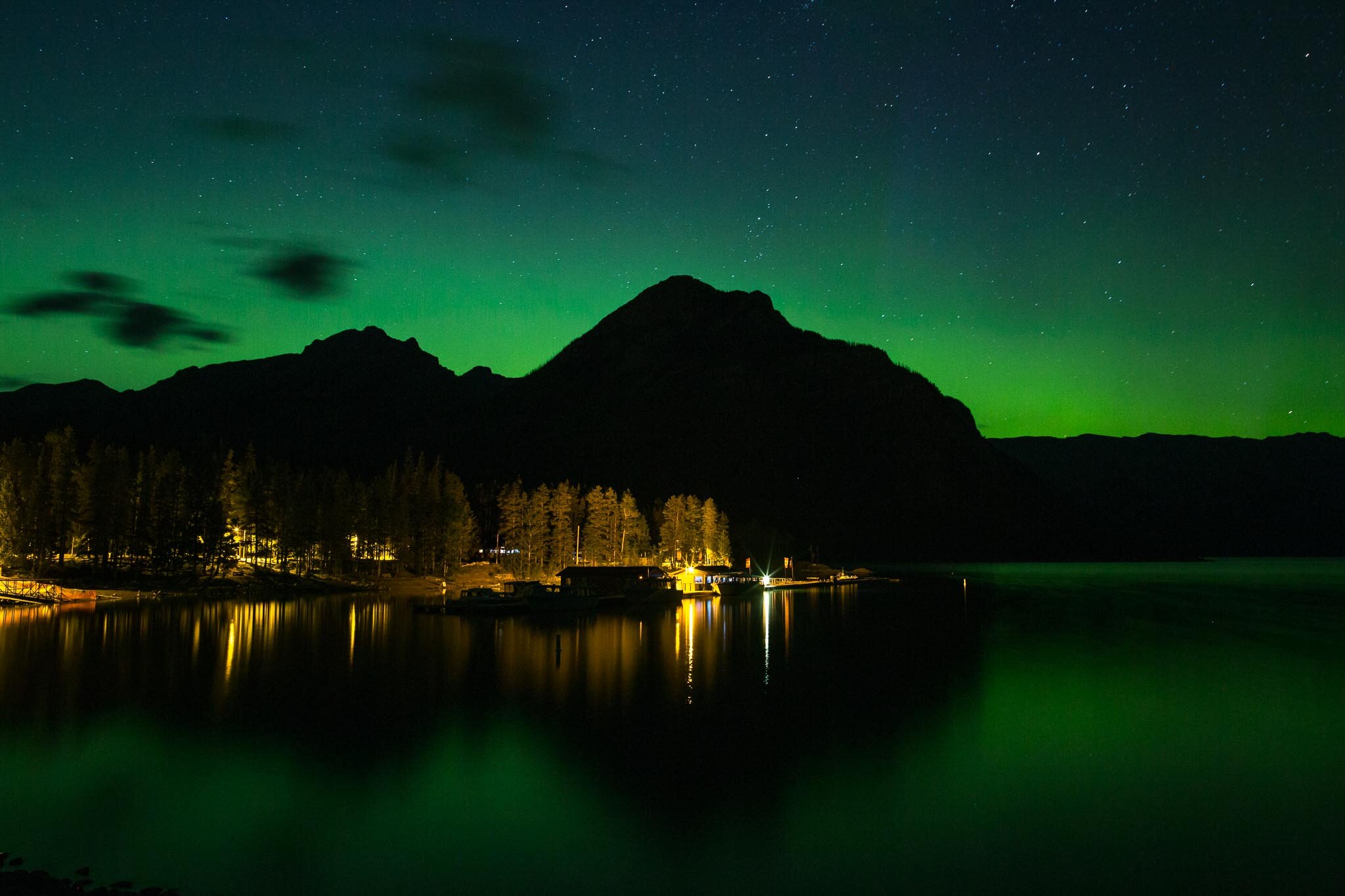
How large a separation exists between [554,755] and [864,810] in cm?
1024

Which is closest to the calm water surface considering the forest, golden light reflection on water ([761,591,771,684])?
golden light reflection on water ([761,591,771,684])

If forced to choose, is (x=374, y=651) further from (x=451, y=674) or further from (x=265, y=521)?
(x=265, y=521)

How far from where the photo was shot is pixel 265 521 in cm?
11431

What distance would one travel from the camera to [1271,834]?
2373cm

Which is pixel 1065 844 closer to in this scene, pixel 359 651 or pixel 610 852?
pixel 610 852

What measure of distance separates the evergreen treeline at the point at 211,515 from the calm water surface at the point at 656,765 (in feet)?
148

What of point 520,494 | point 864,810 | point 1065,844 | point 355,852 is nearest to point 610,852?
point 355,852

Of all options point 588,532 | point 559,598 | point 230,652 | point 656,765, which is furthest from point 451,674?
point 588,532

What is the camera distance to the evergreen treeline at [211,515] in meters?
97.1

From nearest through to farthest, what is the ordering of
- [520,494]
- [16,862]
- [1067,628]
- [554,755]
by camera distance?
[16,862]
[554,755]
[1067,628]
[520,494]

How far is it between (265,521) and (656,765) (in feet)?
328

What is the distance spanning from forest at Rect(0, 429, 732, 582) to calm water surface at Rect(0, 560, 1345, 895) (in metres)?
45.3

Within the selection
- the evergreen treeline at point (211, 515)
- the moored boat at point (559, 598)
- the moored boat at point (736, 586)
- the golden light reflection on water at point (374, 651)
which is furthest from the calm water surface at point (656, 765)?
Answer: the moored boat at point (736, 586)

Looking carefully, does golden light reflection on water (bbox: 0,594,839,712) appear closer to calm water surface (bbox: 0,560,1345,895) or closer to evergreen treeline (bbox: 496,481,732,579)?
calm water surface (bbox: 0,560,1345,895)
